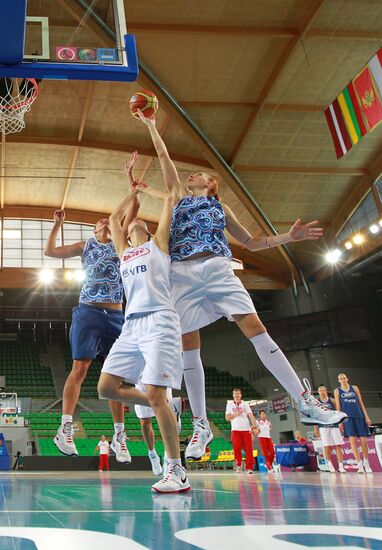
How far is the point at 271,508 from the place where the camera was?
7.80ft

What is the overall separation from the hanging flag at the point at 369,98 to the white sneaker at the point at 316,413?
10.9 meters

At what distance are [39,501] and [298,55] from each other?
14.7 meters

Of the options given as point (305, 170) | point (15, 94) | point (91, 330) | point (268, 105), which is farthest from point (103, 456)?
point (15, 94)

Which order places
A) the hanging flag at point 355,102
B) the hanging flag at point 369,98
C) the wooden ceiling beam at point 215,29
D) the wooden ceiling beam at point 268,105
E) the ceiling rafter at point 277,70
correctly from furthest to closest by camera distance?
the wooden ceiling beam at point 268,105 < the hanging flag at point 355,102 < the wooden ceiling beam at point 215,29 < the ceiling rafter at point 277,70 < the hanging flag at point 369,98

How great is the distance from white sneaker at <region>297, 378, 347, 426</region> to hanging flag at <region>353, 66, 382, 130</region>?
10.9 metres

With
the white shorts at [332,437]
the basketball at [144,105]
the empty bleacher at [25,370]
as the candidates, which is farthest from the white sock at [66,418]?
the empty bleacher at [25,370]

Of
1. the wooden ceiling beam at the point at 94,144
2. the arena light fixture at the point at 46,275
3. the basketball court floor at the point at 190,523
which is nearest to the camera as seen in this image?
the basketball court floor at the point at 190,523

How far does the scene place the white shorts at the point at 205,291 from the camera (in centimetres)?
391

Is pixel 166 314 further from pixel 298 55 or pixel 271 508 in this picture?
pixel 298 55

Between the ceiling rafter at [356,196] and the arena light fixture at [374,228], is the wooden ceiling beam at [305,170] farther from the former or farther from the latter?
the arena light fixture at [374,228]

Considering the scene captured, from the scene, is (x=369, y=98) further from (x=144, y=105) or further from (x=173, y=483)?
(x=173, y=483)

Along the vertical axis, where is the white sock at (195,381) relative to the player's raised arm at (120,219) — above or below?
below

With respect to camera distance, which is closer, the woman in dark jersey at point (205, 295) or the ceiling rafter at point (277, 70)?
the woman in dark jersey at point (205, 295)

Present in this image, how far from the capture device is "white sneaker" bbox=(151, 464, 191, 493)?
334 centimetres
